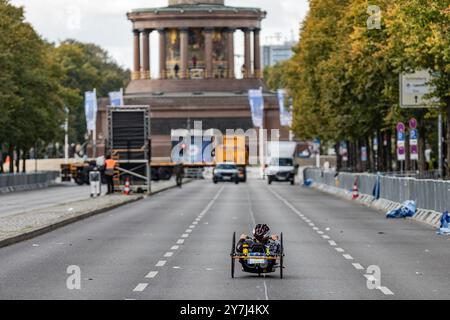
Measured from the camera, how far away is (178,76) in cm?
17562

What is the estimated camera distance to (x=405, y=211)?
45312 millimetres

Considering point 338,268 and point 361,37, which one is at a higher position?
point 361,37

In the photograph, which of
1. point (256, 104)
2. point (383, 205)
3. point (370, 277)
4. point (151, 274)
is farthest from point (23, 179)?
point (370, 277)

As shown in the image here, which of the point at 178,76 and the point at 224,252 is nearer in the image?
the point at 224,252

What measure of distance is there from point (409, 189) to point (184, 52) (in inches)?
5146

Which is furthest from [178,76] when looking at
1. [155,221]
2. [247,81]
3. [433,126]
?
[155,221]

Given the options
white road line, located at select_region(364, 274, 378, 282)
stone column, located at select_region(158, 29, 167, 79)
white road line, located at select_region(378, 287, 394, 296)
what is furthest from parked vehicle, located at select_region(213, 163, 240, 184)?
white road line, located at select_region(378, 287, 394, 296)

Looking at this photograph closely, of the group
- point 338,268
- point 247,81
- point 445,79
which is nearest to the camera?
point 338,268

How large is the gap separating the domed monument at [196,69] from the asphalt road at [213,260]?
112907 mm

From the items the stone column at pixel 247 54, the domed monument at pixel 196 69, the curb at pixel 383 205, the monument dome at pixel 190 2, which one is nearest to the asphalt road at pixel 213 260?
the curb at pixel 383 205
